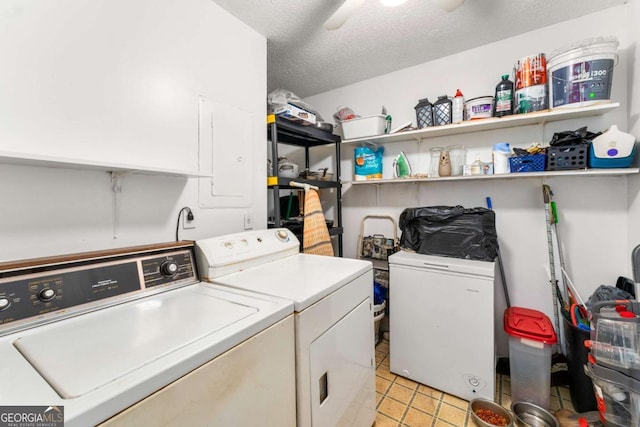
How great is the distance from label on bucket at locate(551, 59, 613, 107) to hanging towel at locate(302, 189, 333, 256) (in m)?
1.76

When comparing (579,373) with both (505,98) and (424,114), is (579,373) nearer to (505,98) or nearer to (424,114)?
(505,98)

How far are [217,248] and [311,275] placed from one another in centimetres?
49

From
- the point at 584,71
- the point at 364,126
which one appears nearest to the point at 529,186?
the point at 584,71

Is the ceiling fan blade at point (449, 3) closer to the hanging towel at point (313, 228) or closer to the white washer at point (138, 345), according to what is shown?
the hanging towel at point (313, 228)

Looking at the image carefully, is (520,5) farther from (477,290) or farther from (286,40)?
(477,290)

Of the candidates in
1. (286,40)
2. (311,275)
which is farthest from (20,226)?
(286,40)

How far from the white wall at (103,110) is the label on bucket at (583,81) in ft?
6.91

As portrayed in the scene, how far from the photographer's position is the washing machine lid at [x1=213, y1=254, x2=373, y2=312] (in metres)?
1.08

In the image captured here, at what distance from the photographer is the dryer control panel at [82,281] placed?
0.83 m

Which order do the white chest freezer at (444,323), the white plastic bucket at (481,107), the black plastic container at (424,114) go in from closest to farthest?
1. the white chest freezer at (444,323)
2. the white plastic bucket at (481,107)
3. the black plastic container at (424,114)

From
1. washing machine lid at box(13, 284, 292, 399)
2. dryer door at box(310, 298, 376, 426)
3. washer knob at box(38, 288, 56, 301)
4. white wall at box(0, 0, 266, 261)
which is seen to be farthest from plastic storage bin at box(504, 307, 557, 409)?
washer knob at box(38, 288, 56, 301)

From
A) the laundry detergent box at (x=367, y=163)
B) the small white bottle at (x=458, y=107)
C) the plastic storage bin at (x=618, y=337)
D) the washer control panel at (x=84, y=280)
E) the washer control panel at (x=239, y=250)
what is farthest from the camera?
the laundry detergent box at (x=367, y=163)

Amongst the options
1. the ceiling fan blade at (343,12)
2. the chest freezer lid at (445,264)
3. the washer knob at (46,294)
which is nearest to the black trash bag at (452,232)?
the chest freezer lid at (445,264)

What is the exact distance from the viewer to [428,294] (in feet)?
6.35
